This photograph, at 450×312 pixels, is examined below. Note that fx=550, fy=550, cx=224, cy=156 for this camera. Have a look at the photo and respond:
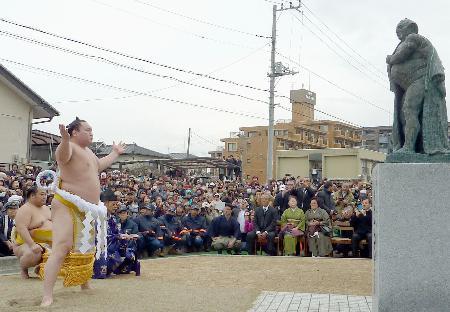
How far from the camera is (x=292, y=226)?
12.6 metres

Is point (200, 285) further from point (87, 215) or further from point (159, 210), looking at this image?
point (159, 210)

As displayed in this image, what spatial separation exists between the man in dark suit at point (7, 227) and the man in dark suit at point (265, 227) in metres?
5.38

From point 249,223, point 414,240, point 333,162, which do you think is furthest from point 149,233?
point 333,162

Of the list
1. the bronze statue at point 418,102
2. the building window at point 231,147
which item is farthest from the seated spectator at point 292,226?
the building window at point 231,147

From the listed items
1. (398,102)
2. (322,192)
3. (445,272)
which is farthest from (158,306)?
(322,192)

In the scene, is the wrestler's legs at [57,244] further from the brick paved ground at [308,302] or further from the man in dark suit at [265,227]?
the man in dark suit at [265,227]

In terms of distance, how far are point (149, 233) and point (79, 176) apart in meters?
6.19

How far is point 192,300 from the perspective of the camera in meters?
6.07

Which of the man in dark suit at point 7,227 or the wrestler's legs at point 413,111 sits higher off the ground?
the wrestler's legs at point 413,111

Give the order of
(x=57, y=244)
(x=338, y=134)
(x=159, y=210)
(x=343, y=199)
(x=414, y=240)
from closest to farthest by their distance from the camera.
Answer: (x=414, y=240)
(x=57, y=244)
(x=159, y=210)
(x=343, y=199)
(x=338, y=134)

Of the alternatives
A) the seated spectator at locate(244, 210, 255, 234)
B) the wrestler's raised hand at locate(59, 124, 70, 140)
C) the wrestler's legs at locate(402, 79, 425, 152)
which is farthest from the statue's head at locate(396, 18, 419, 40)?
the seated spectator at locate(244, 210, 255, 234)

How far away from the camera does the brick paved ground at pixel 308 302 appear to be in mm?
5723

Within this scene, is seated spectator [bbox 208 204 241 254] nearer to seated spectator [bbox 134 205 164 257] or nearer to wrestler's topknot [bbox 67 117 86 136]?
seated spectator [bbox 134 205 164 257]

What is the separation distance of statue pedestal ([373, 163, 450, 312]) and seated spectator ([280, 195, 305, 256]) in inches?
291
